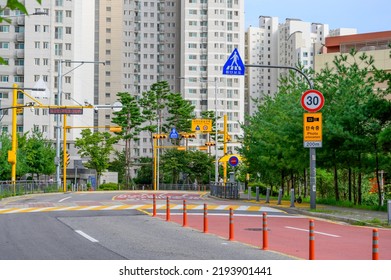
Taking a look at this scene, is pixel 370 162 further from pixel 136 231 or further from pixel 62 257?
pixel 62 257

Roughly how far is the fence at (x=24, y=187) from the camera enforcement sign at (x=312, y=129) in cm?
2329

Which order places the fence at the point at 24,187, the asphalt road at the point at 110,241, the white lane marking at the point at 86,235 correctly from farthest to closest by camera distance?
the fence at the point at 24,187
the white lane marking at the point at 86,235
the asphalt road at the point at 110,241

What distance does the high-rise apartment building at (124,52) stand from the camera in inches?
4326

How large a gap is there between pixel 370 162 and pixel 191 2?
117 meters

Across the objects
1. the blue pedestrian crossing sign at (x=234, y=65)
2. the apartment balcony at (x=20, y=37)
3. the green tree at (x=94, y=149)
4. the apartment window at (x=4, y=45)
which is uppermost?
the apartment balcony at (x=20, y=37)

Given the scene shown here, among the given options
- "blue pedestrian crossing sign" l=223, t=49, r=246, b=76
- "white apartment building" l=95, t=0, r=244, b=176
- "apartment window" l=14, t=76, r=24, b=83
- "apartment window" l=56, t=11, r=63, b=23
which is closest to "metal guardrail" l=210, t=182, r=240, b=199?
"blue pedestrian crossing sign" l=223, t=49, r=246, b=76

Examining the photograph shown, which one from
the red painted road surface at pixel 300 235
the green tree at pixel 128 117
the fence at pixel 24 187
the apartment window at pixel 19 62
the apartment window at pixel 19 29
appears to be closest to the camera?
the red painted road surface at pixel 300 235

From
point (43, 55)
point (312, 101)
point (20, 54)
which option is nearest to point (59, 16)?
point (43, 55)

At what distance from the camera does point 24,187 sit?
53.9 metres

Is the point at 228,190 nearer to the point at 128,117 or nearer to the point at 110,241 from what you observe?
the point at 110,241

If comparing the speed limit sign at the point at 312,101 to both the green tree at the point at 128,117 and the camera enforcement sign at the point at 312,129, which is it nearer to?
the camera enforcement sign at the point at 312,129

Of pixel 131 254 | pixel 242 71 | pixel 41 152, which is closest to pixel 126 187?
pixel 41 152

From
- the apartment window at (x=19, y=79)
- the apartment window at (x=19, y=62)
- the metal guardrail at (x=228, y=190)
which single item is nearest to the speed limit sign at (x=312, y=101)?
the metal guardrail at (x=228, y=190)

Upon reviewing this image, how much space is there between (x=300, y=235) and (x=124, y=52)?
145 meters
